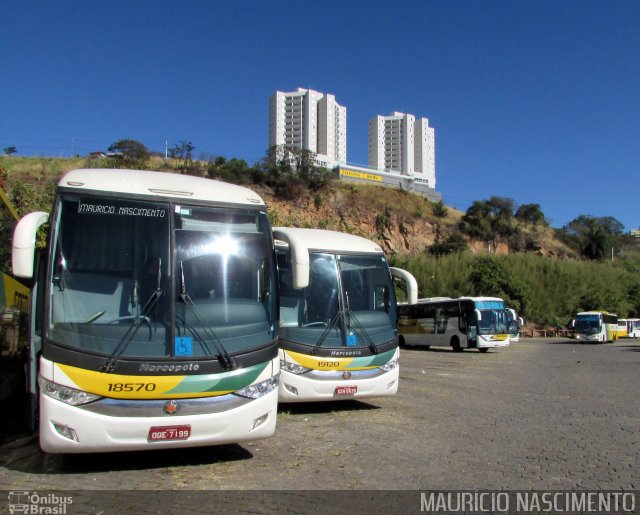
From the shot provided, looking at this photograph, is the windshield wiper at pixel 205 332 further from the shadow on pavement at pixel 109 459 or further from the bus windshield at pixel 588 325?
the bus windshield at pixel 588 325

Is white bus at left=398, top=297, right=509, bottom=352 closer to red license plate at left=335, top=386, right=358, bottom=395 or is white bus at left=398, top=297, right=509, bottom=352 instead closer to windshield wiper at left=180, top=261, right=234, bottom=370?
red license plate at left=335, top=386, right=358, bottom=395

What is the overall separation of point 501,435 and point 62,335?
19.8ft

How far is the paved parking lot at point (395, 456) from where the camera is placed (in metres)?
5.95

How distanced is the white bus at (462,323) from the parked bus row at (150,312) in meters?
27.2

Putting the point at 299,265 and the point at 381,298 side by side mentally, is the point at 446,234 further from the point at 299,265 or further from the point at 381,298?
the point at 299,265

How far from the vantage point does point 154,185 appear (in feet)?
22.5

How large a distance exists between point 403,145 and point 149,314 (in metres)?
142

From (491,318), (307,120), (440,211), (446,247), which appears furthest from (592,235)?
(491,318)

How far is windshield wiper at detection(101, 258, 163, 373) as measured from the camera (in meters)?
5.80

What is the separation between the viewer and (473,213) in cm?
9438

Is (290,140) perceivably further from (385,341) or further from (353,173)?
(385,341)

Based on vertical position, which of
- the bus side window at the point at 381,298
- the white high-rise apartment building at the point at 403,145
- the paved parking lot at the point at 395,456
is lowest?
the paved parking lot at the point at 395,456

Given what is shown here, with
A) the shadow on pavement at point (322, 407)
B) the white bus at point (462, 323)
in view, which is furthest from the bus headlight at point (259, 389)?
the white bus at point (462, 323)

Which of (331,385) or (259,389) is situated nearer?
(259,389)
